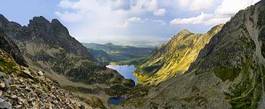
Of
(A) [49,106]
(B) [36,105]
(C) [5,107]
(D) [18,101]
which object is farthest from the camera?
(A) [49,106]

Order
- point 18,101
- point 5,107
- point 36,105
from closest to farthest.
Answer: point 5,107 → point 18,101 → point 36,105

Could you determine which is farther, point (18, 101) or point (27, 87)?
point (27, 87)

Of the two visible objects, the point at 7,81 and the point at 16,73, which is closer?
the point at 7,81

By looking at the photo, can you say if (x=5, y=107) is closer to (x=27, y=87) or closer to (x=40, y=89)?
(x=27, y=87)

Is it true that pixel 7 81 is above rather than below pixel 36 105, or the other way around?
above

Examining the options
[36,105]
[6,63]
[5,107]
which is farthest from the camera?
[6,63]

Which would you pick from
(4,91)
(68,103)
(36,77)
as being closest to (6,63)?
(36,77)

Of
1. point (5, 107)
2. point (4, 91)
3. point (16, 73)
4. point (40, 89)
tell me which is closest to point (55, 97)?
point (40, 89)

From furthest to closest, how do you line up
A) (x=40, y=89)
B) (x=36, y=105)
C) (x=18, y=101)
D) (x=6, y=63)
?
(x=6, y=63) < (x=40, y=89) < (x=36, y=105) < (x=18, y=101)

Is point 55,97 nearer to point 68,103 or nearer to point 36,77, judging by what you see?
point 68,103
